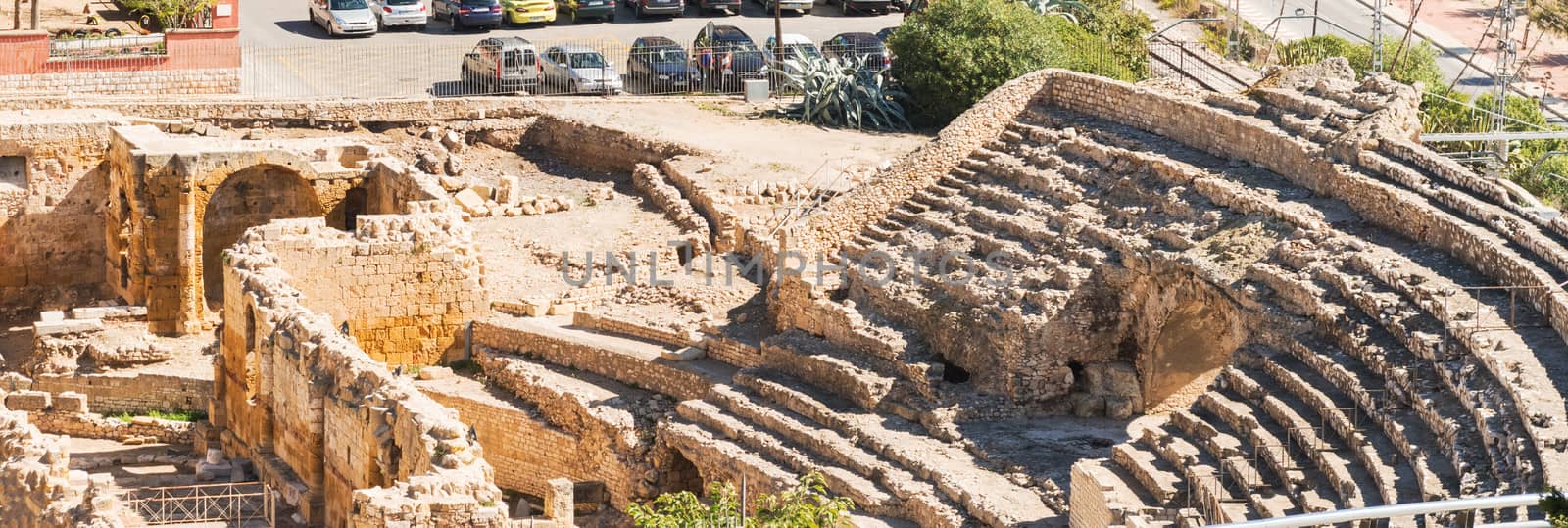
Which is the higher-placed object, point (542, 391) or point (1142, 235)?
point (1142, 235)

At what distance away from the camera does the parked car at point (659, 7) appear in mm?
62406

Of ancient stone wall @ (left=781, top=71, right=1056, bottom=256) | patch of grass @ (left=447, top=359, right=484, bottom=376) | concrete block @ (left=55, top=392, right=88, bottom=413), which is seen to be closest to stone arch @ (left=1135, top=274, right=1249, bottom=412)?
ancient stone wall @ (left=781, top=71, right=1056, bottom=256)

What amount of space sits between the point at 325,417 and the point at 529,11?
25.5 meters

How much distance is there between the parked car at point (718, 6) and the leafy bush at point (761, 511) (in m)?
26.5

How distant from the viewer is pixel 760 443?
4097cm

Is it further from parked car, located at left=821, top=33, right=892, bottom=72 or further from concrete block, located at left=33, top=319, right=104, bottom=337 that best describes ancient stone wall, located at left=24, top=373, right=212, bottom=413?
parked car, located at left=821, top=33, right=892, bottom=72

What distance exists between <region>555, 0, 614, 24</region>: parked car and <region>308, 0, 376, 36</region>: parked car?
4154mm

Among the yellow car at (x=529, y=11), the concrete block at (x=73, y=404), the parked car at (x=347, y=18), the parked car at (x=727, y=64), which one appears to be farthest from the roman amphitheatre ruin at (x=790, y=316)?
the yellow car at (x=529, y=11)

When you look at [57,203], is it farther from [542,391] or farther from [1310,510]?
[1310,510]

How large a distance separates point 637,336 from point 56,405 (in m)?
8.31

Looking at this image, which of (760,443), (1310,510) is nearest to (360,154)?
(760,443)

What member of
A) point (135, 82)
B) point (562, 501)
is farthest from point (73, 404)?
point (135, 82)

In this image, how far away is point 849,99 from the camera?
179ft

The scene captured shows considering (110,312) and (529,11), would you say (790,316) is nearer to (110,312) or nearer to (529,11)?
(110,312)
